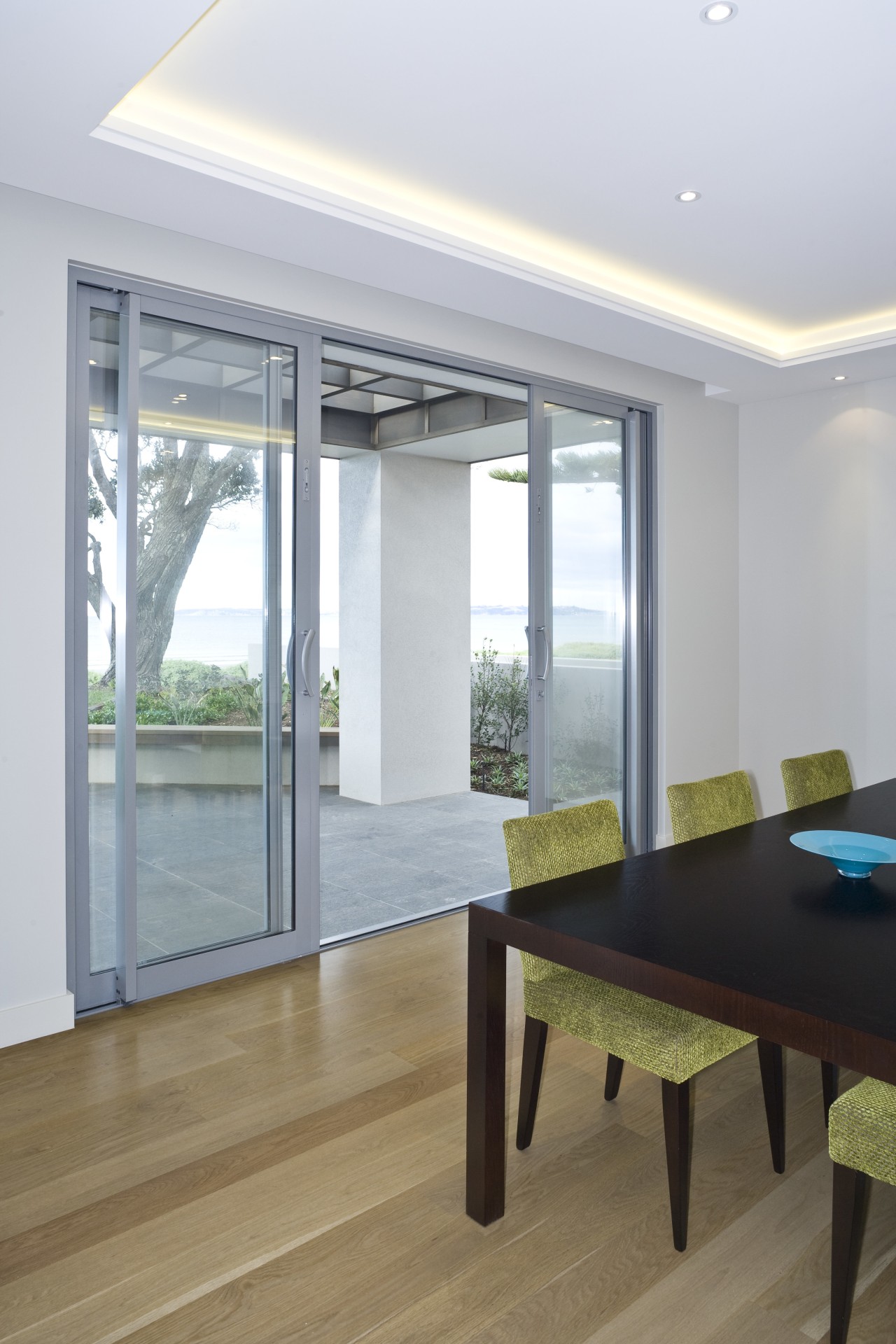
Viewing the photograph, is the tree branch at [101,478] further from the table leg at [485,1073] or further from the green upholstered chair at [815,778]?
the green upholstered chair at [815,778]

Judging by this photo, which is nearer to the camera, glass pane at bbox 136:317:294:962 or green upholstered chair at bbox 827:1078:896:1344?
green upholstered chair at bbox 827:1078:896:1344

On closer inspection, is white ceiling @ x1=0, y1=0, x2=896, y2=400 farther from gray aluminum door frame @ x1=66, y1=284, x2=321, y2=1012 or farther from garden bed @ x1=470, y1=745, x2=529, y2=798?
garden bed @ x1=470, y1=745, x2=529, y2=798

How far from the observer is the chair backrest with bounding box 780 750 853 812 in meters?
3.30

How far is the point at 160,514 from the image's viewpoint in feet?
10.6

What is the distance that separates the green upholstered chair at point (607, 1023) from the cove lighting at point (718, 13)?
1900 mm

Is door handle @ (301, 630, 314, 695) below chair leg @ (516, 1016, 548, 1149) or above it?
above

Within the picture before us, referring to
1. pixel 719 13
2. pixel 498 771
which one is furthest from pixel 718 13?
pixel 498 771

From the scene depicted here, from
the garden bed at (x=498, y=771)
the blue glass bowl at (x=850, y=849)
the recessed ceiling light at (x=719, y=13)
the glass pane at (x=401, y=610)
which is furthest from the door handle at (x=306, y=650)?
the garden bed at (x=498, y=771)

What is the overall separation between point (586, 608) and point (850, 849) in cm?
272

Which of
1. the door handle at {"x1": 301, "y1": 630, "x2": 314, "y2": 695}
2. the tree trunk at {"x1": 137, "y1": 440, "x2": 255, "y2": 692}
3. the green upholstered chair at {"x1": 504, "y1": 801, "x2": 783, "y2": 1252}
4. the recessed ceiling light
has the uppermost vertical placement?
the recessed ceiling light

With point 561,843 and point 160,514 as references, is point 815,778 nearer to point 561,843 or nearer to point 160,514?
point 561,843

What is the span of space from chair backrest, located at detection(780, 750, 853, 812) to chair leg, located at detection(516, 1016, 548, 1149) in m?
1.33

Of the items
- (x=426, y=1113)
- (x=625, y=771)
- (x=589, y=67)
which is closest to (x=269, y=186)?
(x=589, y=67)

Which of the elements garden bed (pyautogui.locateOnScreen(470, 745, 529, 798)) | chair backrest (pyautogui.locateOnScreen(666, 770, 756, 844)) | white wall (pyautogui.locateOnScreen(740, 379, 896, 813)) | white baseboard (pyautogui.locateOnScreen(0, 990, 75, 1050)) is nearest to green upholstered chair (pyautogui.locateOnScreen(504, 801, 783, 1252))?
chair backrest (pyautogui.locateOnScreen(666, 770, 756, 844))
